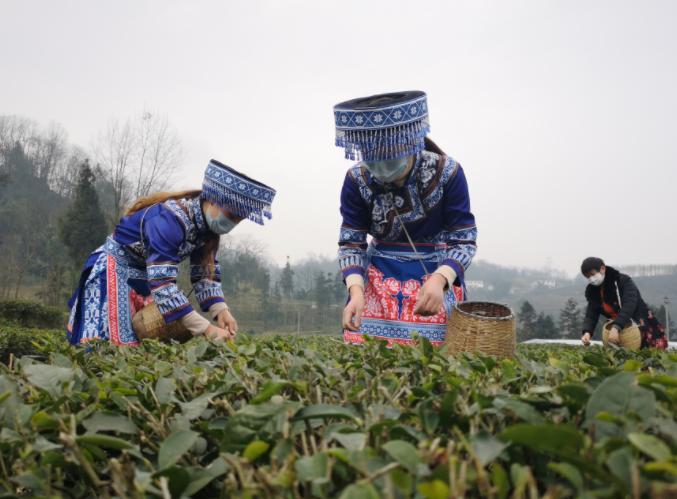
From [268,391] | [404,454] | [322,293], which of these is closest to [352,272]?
[268,391]

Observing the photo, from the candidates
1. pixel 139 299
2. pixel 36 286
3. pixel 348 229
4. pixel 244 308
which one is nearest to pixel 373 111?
pixel 348 229

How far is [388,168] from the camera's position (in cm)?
273

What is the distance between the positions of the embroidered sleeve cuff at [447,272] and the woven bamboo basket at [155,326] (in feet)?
5.47

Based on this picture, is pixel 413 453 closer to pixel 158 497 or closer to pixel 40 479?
pixel 158 497

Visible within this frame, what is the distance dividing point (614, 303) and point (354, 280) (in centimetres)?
477

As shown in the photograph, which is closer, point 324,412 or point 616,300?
point 324,412

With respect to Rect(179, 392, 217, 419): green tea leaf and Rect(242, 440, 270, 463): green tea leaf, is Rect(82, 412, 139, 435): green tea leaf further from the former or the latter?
Rect(242, 440, 270, 463): green tea leaf

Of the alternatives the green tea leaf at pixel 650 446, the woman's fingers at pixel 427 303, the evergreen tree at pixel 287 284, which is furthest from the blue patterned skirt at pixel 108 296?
the evergreen tree at pixel 287 284

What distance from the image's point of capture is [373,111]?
2.49 metres

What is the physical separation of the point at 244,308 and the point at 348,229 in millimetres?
28596

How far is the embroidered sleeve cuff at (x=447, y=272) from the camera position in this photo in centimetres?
272

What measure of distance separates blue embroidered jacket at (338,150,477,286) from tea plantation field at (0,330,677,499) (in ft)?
5.33

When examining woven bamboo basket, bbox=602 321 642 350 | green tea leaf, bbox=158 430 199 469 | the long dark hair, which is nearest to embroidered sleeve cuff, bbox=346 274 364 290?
the long dark hair

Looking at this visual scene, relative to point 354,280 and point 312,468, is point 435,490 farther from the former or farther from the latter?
point 354,280
